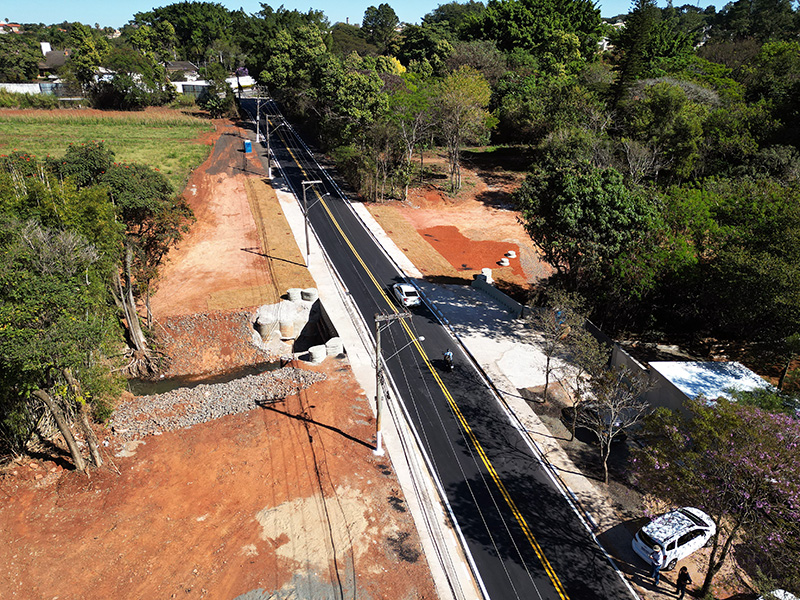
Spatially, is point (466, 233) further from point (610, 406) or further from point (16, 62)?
point (16, 62)

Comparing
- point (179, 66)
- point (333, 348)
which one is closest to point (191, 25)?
point (179, 66)

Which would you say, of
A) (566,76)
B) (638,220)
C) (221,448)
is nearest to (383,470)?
(221,448)

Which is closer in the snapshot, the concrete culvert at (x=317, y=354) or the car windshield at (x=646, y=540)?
the car windshield at (x=646, y=540)

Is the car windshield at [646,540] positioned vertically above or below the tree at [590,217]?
below

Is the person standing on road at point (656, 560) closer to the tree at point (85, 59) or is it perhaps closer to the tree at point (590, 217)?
the tree at point (590, 217)

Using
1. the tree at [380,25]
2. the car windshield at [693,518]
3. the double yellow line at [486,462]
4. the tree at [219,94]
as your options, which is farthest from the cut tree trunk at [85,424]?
the tree at [380,25]

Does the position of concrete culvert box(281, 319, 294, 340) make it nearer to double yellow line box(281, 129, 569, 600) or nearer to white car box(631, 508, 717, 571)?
double yellow line box(281, 129, 569, 600)

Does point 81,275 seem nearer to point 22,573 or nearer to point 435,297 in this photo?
point 22,573
